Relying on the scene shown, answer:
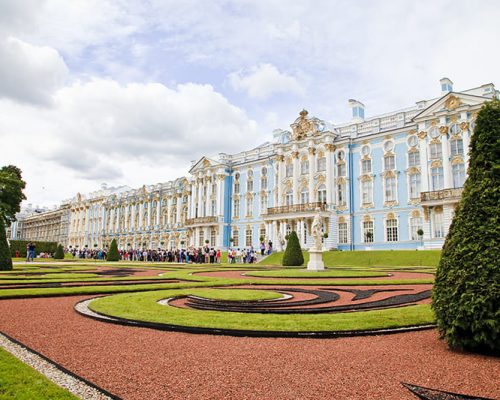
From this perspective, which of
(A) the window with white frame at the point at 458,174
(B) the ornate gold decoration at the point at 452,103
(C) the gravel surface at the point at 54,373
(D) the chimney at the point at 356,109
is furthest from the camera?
(D) the chimney at the point at 356,109

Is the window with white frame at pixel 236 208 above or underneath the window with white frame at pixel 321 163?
underneath

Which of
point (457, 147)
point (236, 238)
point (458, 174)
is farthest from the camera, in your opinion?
point (236, 238)

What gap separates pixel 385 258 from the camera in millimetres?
31188

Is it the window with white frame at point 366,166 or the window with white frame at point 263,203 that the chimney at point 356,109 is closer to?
the window with white frame at point 366,166

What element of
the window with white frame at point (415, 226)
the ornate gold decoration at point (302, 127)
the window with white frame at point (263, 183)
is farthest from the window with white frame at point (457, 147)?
the window with white frame at point (263, 183)

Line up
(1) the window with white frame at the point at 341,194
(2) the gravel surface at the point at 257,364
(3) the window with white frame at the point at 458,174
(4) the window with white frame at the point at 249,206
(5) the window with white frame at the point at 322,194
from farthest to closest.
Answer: (4) the window with white frame at the point at 249,206, (5) the window with white frame at the point at 322,194, (1) the window with white frame at the point at 341,194, (3) the window with white frame at the point at 458,174, (2) the gravel surface at the point at 257,364

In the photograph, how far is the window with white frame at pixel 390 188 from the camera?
4068 centimetres

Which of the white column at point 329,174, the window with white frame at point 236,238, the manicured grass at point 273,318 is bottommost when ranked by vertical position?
the manicured grass at point 273,318

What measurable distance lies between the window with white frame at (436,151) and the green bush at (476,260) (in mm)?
34321

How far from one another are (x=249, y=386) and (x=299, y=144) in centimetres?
4483

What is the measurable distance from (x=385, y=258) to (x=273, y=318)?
84.7 feet

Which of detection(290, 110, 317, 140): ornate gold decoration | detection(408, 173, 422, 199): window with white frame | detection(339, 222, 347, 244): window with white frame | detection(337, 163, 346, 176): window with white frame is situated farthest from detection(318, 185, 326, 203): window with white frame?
detection(408, 173, 422, 199): window with white frame

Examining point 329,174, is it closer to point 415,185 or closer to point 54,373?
point 415,185

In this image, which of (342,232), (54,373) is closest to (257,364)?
(54,373)
